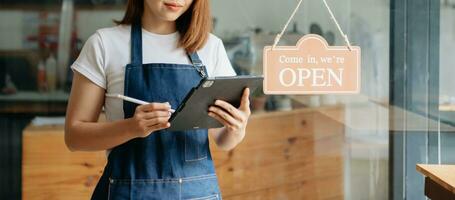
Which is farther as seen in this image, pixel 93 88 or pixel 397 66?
pixel 397 66

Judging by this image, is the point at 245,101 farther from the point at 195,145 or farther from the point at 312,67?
the point at 312,67

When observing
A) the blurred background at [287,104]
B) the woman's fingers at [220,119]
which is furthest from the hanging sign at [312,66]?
the woman's fingers at [220,119]

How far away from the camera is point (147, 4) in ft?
5.32

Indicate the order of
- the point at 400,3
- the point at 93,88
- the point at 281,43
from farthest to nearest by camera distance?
the point at 400,3, the point at 281,43, the point at 93,88

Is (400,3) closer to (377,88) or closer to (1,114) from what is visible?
(377,88)

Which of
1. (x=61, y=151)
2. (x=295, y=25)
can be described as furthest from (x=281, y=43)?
(x=61, y=151)

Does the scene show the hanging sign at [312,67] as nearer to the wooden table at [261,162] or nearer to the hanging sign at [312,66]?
the hanging sign at [312,66]

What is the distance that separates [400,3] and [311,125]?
22.4 inches

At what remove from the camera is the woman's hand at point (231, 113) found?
150cm

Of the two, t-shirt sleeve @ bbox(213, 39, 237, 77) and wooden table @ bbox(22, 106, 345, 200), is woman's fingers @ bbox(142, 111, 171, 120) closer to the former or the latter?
t-shirt sleeve @ bbox(213, 39, 237, 77)

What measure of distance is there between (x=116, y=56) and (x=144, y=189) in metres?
0.30

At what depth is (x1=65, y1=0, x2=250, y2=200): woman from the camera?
1541 millimetres

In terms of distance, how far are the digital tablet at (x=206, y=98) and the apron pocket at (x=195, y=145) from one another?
0.20ft

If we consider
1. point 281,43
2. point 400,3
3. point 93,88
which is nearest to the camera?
point 93,88
